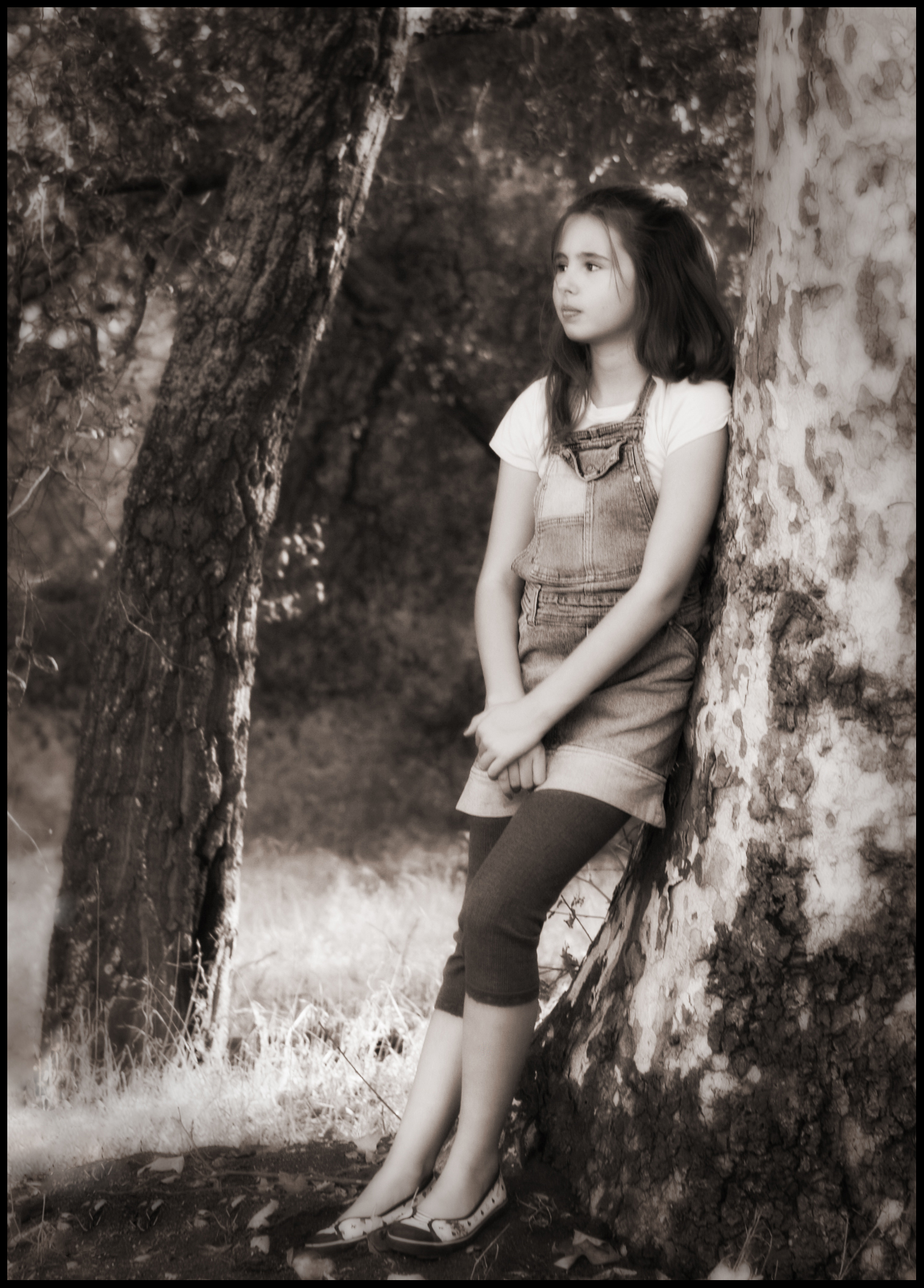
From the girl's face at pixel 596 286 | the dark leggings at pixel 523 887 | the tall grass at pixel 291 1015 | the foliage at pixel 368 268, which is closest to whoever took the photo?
the dark leggings at pixel 523 887

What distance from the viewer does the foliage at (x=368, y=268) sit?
13.0 feet

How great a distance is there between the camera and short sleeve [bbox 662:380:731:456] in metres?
2.08

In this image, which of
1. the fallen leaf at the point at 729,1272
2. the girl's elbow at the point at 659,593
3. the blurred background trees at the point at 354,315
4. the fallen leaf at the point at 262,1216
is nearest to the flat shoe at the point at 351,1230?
the fallen leaf at the point at 262,1216

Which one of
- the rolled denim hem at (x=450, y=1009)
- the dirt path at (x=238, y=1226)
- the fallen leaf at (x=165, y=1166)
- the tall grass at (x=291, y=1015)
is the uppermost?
the rolled denim hem at (x=450, y=1009)

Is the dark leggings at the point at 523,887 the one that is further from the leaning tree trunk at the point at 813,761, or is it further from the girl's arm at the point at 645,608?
the leaning tree trunk at the point at 813,761

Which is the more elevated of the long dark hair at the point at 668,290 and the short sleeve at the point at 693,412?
the long dark hair at the point at 668,290

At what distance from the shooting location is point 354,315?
6.94 metres

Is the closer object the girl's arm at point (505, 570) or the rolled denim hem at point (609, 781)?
the rolled denim hem at point (609, 781)

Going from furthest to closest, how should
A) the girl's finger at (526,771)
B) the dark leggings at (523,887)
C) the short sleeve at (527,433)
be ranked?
1. the short sleeve at (527,433)
2. the girl's finger at (526,771)
3. the dark leggings at (523,887)

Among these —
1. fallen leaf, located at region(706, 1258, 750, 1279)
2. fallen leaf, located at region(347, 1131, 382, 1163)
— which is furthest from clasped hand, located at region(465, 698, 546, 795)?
fallen leaf, located at region(347, 1131, 382, 1163)

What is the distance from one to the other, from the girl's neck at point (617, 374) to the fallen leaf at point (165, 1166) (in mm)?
1993

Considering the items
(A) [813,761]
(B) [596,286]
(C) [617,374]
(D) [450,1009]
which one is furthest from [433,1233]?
(B) [596,286]

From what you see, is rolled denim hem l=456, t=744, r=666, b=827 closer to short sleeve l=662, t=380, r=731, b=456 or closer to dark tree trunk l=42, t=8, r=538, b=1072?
short sleeve l=662, t=380, r=731, b=456

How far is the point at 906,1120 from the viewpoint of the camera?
185cm
